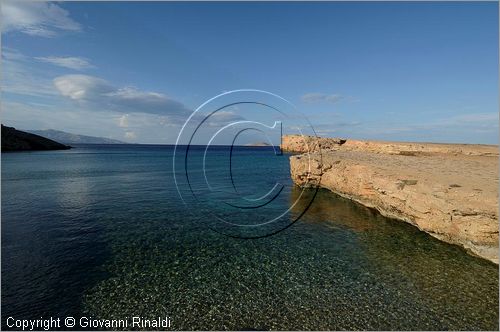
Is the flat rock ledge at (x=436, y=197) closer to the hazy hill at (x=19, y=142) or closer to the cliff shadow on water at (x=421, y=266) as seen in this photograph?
the cliff shadow on water at (x=421, y=266)

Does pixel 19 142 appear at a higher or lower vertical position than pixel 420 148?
higher

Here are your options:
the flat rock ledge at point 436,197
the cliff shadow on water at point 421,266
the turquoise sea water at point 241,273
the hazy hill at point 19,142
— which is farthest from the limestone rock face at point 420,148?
the hazy hill at point 19,142

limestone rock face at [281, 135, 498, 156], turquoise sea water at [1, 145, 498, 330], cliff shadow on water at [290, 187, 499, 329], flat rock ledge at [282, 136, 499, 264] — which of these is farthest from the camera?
limestone rock face at [281, 135, 498, 156]

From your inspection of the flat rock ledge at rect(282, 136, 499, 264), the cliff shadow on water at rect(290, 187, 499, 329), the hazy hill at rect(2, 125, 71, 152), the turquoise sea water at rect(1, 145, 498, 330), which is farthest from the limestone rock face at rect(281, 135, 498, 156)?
the hazy hill at rect(2, 125, 71, 152)

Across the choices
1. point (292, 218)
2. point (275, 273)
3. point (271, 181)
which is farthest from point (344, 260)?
point (271, 181)

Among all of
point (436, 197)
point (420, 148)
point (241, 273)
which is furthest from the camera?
point (420, 148)

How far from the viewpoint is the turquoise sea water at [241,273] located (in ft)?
40.6

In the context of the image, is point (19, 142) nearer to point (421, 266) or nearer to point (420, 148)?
point (420, 148)

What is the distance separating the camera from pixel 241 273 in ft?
52.9

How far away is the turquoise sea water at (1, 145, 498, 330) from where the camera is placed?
40.6 feet

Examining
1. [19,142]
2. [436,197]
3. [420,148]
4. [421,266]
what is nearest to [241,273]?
[421,266]

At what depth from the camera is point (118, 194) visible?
38.5 meters

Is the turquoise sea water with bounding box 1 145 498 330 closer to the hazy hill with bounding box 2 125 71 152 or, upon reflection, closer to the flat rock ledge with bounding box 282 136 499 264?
the flat rock ledge with bounding box 282 136 499 264

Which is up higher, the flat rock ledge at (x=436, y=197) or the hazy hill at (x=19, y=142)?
the hazy hill at (x=19, y=142)
